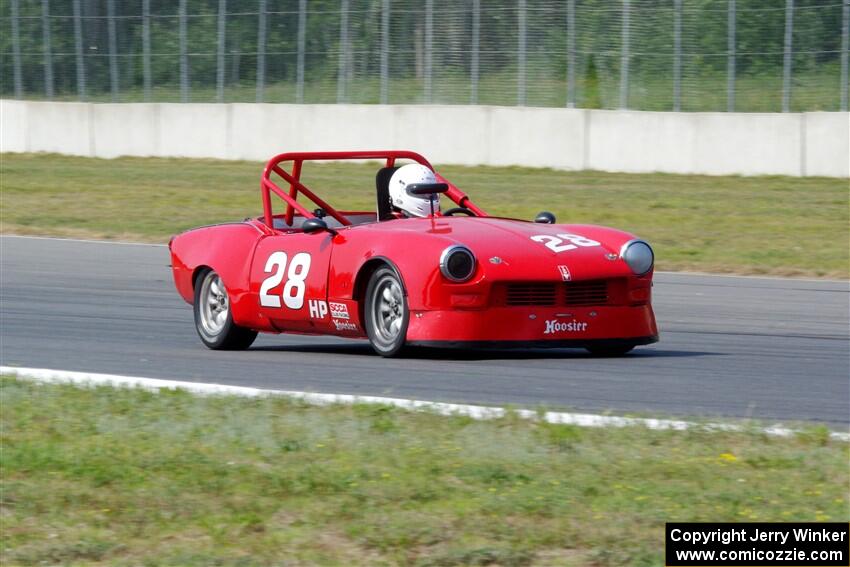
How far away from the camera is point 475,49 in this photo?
2748 centimetres

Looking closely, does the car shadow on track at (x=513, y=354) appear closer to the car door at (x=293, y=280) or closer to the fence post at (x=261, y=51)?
the car door at (x=293, y=280)

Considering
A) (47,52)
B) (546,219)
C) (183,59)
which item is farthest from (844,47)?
(47,52)

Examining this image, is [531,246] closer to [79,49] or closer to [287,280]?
[287,280]

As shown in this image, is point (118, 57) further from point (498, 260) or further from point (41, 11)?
point (498, 260)

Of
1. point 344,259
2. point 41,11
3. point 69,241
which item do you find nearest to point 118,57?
point 41,11

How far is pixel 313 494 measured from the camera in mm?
5098

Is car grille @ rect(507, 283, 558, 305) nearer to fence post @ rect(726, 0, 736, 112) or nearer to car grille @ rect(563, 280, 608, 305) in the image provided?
car grille @ rect(563, 280, 608, 305)

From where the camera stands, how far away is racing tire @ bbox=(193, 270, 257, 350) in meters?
9.86

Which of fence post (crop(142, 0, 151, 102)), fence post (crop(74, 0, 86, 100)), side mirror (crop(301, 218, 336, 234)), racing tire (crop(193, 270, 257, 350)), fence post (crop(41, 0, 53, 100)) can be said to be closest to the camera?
side mirror (crop(301, 218, 336, 234))

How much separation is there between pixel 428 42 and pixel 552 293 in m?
20.3

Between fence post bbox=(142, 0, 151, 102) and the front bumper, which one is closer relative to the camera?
the front bumper

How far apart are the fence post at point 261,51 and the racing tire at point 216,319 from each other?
20261 mm

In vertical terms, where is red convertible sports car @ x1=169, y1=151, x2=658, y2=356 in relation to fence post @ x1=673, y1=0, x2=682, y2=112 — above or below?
below

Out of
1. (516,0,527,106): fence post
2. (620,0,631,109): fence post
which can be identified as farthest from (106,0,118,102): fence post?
(620,0,631,109): fence post
